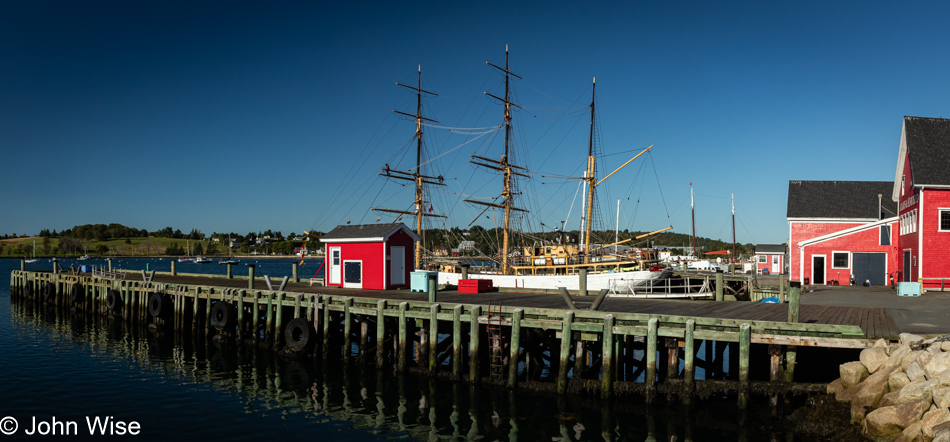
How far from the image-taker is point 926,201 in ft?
98.6

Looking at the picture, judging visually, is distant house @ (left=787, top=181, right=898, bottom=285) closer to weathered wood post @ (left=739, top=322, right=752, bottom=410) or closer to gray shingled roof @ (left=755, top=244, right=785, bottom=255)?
gray shingled roof @ (left=755, top=244, right=785, bottom=255)

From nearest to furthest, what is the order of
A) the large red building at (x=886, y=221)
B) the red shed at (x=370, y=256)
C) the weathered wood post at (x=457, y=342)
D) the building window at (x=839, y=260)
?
the weathered wood post at (x=457, y=342), the red shed at (x=370, y=256), the large red building at (x=886, y=221), the building window at (x=839, y=260)

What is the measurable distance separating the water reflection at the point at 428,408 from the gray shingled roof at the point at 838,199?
107ft

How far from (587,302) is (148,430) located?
14.4 meters

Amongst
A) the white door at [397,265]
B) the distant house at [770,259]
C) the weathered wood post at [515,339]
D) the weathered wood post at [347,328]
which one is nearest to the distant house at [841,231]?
the distant house at [770,259]

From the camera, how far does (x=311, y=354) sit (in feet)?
73.3

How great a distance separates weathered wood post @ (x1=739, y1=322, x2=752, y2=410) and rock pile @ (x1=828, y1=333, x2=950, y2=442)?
5.72 ft

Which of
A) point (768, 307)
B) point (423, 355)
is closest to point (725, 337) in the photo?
point (768, 307)

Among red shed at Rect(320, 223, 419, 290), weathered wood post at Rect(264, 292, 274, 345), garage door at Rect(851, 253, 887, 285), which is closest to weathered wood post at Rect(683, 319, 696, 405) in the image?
weathered wood post at Rect(264, 292, 274, 345)

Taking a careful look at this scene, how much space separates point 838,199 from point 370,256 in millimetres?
34872

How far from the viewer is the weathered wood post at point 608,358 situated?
15.2 m

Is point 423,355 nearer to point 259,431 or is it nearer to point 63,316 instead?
point 259,431

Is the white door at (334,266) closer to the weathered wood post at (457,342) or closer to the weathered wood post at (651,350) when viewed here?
the weathered wood post at (457,342)

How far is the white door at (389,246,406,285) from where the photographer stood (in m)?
29.6
